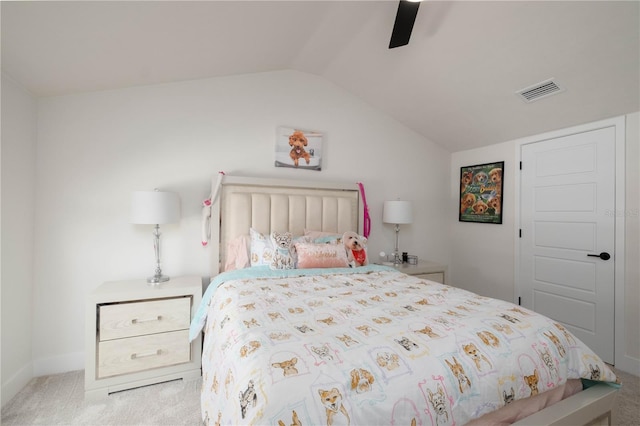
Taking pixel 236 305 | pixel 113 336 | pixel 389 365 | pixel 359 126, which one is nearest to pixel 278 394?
pixel 389 365

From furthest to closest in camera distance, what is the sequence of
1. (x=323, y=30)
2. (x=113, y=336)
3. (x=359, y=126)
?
(x=359, y=126), (x=323, y=30), (x=113, y=336)

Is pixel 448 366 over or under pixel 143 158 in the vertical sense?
under

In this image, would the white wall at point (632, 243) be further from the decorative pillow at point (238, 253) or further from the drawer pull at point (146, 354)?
the drawer pull at point (146, 354)

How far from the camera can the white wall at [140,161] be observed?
7.54 ft

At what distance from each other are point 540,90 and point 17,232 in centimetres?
419

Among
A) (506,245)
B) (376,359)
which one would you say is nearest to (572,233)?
(506,245)

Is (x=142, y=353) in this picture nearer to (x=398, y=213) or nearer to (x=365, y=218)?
(x=365, y=218)

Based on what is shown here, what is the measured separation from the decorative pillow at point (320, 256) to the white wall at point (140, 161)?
36.8 inches

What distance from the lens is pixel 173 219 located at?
235 cm

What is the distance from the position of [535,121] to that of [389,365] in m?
3.00

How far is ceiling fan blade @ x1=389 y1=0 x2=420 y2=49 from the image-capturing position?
1.60 meters

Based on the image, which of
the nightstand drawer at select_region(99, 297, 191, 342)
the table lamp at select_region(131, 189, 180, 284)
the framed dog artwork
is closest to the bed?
the nightstand drawer at select_region(99, 297, 191, 342)

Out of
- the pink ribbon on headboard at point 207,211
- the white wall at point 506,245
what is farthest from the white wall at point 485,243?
the pink ribbon on headboard at point 207,211

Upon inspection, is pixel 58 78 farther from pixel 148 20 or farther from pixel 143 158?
pixel 148 20
